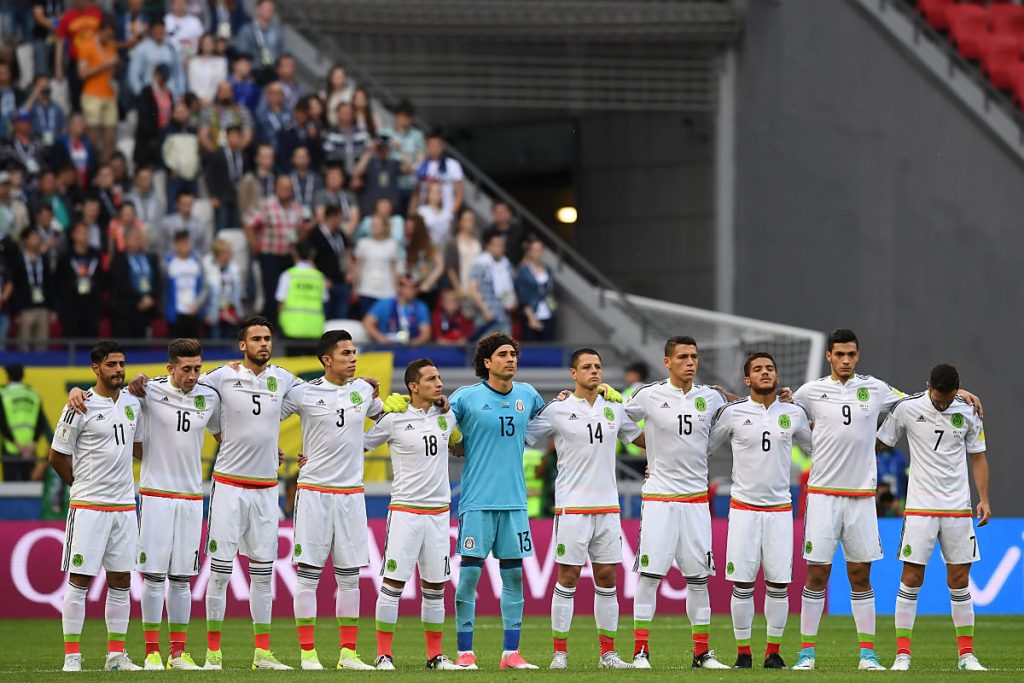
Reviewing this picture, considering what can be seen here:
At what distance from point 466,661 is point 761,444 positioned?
2808mm

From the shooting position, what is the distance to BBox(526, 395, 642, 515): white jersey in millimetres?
13602

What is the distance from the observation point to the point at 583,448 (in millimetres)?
13680

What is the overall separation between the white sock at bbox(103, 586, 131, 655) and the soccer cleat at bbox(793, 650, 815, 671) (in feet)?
16.7

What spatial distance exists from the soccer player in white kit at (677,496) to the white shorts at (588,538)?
23cm

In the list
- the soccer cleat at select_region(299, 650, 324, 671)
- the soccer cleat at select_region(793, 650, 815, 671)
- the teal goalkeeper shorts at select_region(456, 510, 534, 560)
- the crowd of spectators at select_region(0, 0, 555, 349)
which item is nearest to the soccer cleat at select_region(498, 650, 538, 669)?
the teal goalkeeper shorts at select_region(456, 510, 534, 560)

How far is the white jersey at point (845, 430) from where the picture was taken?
536 inches

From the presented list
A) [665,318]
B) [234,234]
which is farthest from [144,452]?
[665,318]

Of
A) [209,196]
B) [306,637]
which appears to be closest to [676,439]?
[306,637]

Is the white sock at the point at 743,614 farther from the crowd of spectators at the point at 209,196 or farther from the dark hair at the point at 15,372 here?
the dark hair at the point at 15,372

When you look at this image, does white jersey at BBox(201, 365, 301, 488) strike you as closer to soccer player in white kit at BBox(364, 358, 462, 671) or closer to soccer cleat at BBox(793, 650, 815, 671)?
soccer player in white kit at BBox(364, 358, 462, 671)

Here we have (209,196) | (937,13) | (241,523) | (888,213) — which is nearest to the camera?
(241,523)

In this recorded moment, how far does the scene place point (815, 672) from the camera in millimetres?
12867

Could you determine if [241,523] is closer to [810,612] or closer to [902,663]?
[810,612]

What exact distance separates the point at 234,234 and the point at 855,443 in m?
11.7
